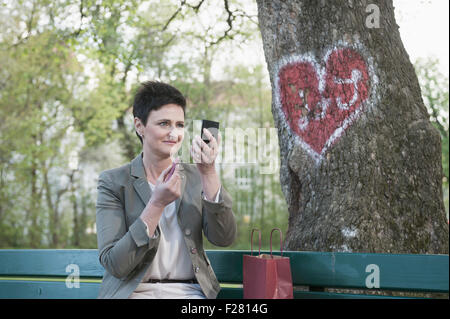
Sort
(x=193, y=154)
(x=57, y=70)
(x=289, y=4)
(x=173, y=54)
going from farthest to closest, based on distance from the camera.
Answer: (x=57, y=70) → (x=173, y=54) → (x=289, y=4) → (x=193, y=154)

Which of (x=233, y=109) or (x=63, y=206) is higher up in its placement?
(x=233, y=109)

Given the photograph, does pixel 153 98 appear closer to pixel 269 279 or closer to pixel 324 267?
pixel 269 279

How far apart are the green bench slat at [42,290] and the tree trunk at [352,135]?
1303 mm

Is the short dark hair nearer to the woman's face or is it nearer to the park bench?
the woman's face

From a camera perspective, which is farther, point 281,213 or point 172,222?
point 281,213

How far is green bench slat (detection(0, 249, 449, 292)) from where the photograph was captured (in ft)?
8.25

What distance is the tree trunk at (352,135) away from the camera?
307 cm

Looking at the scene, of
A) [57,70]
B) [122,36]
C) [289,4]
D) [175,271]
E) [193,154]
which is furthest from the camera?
[57,70]

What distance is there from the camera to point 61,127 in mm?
15195

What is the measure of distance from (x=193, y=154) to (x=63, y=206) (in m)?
14.9

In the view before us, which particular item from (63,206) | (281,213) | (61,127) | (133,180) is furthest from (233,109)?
(133,180)

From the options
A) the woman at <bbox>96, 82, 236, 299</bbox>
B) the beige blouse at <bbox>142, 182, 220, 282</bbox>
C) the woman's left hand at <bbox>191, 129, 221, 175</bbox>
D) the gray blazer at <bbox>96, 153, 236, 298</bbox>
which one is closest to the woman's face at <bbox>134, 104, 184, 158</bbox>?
the woman at <bbox>96, 82, 236, 299</bbox>

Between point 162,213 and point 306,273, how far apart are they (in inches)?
33.6

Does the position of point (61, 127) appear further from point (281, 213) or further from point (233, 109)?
point (281, 213)
